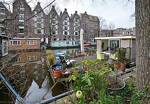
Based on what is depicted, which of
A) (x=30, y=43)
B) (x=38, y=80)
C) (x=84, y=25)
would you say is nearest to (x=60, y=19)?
(x=84, y=25)

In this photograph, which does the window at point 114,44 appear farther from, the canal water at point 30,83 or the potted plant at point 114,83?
the potted plant at point 114,83

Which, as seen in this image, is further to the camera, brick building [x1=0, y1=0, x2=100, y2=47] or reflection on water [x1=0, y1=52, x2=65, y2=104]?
brick building [x1=0, y1=0, x2=100, y2=47]

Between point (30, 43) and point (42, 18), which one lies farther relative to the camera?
point (42, 18)

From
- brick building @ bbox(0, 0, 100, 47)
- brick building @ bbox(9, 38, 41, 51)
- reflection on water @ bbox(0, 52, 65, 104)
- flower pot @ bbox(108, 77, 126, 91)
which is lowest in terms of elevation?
reflection on water @ bbox(0, 52, 65, 104)

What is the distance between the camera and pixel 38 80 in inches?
618

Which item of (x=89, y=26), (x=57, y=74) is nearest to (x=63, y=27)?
(x=89, y=26)

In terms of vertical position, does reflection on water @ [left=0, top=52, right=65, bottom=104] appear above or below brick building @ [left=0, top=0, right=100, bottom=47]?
below

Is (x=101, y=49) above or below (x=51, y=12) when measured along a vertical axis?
below

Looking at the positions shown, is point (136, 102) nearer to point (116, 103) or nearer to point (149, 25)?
point (116, 103)

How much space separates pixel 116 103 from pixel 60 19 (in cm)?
5113

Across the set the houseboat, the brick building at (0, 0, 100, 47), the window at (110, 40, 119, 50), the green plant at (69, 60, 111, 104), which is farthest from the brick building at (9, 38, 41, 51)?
the green plant at (69, 60, 111, 104)

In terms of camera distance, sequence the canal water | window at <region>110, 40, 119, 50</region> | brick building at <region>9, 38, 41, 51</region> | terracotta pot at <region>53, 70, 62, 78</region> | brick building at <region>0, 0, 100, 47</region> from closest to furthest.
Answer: the canal water
terracotta pot at <region>53, 70, 62, 78</region>
window at <region>110, 40, 119, 50</region>
brick building at <region>9, 38, 41, 51</region>
brick building at <region>0, 0, 100, 47</region>

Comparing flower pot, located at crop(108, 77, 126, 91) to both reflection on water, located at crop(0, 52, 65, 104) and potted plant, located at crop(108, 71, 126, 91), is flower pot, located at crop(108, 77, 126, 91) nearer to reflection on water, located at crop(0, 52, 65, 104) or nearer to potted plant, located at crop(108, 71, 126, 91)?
potted plant, located at crop(108, 71, 126, 91)

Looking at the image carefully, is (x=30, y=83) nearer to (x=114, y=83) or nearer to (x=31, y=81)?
(x=31, y=81)
